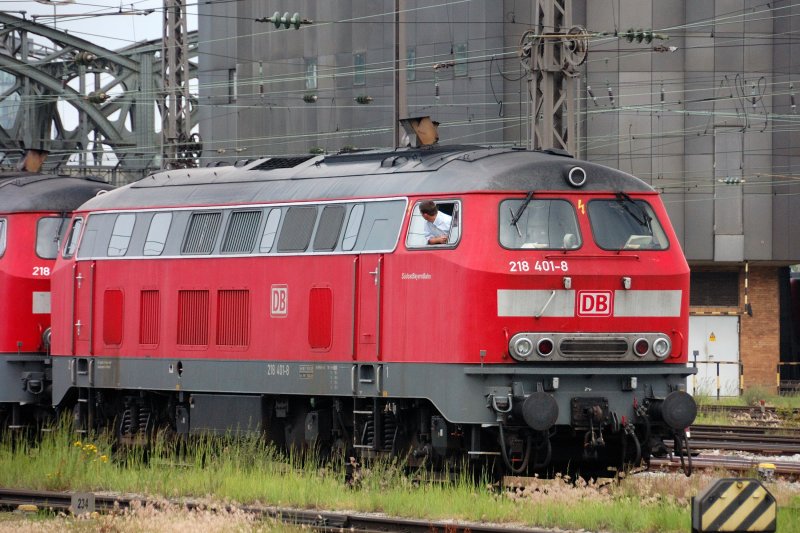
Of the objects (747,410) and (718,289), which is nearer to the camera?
→ (747,410)

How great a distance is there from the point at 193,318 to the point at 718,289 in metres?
30.2

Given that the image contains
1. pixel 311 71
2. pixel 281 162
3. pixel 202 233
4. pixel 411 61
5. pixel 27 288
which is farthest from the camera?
pixel 311 71

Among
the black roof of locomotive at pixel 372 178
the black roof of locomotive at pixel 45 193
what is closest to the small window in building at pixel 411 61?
the black roof of locomotive at pixel 45 193

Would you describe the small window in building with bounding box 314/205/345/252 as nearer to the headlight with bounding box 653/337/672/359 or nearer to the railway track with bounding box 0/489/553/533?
the railway track with bounding box 0/489/553/533

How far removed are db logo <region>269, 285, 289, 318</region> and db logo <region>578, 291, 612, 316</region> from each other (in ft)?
12.7

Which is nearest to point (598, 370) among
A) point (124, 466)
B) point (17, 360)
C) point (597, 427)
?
point (597, 427)

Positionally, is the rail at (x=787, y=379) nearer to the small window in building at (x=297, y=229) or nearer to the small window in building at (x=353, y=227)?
the small window in building at (x=297, y=229)

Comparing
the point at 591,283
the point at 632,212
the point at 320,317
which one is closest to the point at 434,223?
the point at 591,283

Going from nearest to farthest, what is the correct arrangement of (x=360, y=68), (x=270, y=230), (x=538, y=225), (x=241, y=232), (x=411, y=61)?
(x=538, y=225)
(x=270, y=230)
(x=241, y=232)
(x=411, y=61)
(x=360, y=68)

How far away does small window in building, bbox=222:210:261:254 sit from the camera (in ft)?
60.4

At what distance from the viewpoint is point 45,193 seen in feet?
74.1

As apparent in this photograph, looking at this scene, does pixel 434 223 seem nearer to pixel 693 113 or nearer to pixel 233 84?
pixel 693 113

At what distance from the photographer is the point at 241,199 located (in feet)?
61.6

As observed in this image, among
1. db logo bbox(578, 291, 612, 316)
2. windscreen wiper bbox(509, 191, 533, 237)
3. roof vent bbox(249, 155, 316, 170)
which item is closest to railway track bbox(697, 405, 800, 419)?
roof vent bbox(249, 155, 316, 170)
